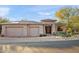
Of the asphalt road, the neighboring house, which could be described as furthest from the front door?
the asphalt road

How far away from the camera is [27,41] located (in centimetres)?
197

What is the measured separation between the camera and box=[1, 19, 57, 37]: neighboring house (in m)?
1.97

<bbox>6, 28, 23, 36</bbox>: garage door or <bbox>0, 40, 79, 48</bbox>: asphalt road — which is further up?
<bbox>6, 28, 23, 36</bbox>: garage door

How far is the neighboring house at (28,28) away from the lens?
197 centimetres

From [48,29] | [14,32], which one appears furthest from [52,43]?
[14,32]

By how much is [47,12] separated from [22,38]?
38cm

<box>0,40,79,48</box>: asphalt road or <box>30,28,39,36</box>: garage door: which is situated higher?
<box>30,28,39,36</box>: garage door

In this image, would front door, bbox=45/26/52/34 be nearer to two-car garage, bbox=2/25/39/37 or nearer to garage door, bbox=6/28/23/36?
two-car garage, bbox=2/25/39/37

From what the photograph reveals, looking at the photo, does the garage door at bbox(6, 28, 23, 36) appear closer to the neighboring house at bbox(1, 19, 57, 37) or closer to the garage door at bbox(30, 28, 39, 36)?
the neighboring house at bbox(1, 19, 57, 37)
